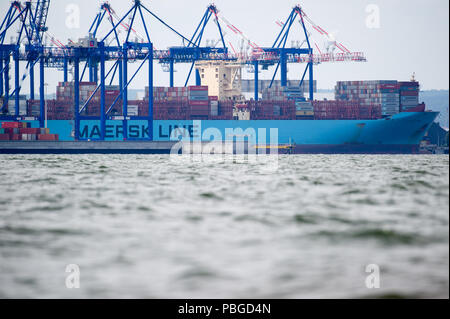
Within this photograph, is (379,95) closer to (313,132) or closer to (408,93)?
(408,93)

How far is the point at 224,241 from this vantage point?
1395cm

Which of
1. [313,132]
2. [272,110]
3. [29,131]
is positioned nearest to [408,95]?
[313,132]

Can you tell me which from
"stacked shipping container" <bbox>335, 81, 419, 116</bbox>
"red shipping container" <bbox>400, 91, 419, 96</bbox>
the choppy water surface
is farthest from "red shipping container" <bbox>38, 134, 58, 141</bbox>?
the choppy water surface

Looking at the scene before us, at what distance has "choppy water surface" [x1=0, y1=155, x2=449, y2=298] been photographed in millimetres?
10258

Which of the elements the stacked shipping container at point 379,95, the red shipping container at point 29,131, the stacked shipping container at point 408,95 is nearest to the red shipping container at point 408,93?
the stacked shipping container at point 408,95

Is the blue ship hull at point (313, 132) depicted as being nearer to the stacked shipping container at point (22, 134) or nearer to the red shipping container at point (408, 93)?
the red shipping container at point (408, 93)

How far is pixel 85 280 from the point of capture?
34.9 feet

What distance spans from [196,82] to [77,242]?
67.8m

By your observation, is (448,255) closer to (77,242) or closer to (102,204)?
(77,242)

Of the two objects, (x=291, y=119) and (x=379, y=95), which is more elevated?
(x=379, y=95)

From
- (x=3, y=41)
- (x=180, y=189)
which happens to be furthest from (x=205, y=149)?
(x=180, y=189)

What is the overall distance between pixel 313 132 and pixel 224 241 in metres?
57.3

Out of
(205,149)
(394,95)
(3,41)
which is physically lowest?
(205,149)

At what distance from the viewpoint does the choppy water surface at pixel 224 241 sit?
33.7 feet
